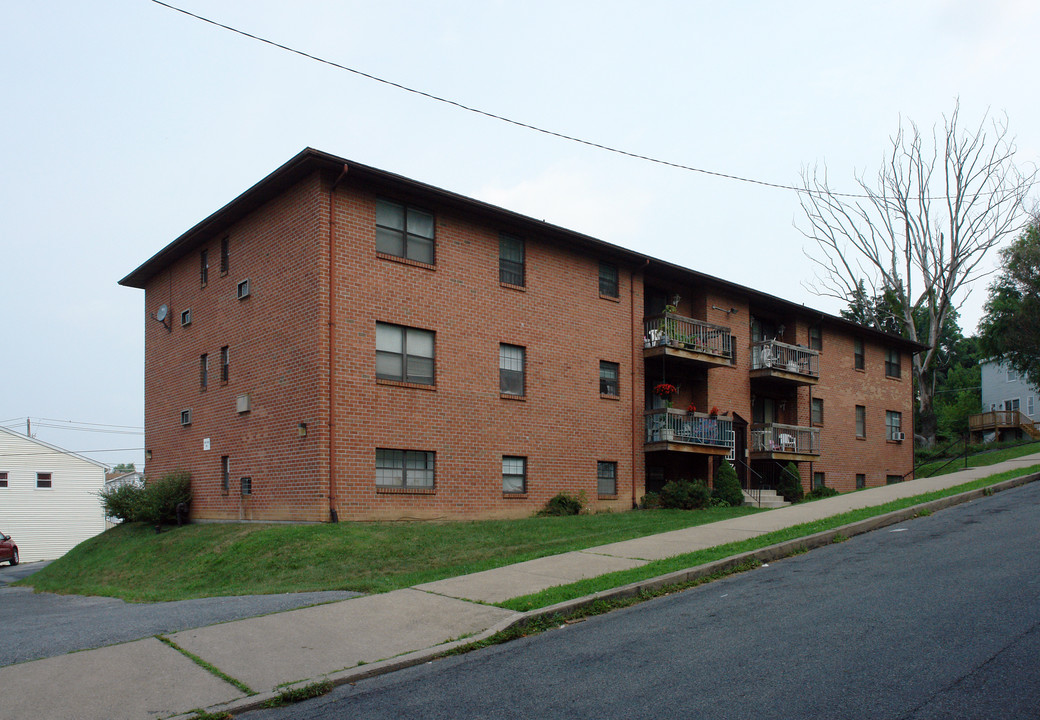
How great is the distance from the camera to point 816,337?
33.5 metres

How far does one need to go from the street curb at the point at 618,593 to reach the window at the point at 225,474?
575 inches

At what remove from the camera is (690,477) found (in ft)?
87.7

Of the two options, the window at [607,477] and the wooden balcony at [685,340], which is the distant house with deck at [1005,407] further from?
the window at [607,477]

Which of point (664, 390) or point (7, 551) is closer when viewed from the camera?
point (664, 390)

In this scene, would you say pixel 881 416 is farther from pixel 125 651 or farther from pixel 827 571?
pixel 125 651

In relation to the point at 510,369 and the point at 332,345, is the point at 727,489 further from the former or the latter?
the point at 332,345

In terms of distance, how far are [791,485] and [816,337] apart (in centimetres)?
739

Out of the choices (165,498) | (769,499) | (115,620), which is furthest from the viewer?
(769,499)

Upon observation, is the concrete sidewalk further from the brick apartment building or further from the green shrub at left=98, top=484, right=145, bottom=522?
the green shrub at left=98, top=484, right=145, bottom=522

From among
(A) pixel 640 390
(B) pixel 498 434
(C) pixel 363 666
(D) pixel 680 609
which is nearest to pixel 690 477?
(A) pixel 640 390

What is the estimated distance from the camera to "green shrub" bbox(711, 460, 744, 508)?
2477 centimetres

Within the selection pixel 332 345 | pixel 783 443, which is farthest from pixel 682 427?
pixel 332 345

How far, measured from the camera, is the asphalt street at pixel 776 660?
5.66m

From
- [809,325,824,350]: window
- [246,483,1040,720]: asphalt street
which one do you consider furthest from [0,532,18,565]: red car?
[246,483,1040,720]: asphalt street
